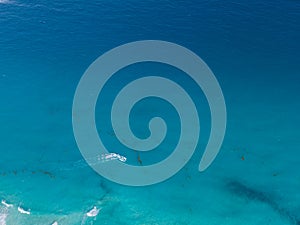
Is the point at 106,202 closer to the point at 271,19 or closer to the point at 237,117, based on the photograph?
the point at 237,117

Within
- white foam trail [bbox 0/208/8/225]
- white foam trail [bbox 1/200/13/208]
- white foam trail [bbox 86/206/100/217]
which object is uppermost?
white foam trail [bbox 86/206/100/217]

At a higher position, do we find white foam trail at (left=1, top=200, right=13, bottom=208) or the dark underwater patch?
the dark underwater patch

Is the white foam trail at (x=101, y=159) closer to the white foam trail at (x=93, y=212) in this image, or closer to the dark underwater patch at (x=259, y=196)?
the white foam trail at (x=93, y=212)

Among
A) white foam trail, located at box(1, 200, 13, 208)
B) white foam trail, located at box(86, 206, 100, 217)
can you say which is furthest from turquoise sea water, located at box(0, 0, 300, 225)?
white foam trail, located at box(1, 200, 13, 208)

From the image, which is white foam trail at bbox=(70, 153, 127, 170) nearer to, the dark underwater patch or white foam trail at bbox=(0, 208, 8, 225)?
white foam trail at bbox=(0, 208, 8, 225)

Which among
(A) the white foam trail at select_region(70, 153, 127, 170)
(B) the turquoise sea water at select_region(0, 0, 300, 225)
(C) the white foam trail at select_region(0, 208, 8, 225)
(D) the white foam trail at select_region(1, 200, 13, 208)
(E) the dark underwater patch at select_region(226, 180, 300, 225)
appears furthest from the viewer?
(A) the white foam trail at select_region(70, 153, 127, 170)

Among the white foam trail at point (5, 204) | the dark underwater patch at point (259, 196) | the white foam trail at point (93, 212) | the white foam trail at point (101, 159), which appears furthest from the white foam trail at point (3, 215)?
the dark underwater patch at point (259, 196)

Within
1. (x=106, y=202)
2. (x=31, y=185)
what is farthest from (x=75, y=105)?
(x=106, y=202)

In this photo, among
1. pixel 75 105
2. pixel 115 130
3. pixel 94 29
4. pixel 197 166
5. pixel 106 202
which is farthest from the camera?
pixel 94 29
